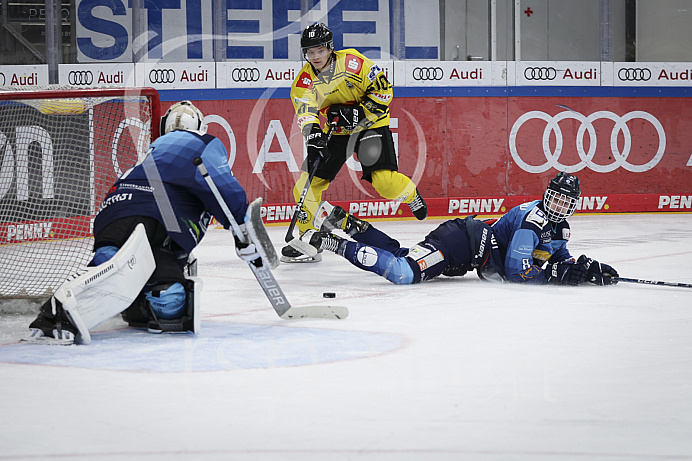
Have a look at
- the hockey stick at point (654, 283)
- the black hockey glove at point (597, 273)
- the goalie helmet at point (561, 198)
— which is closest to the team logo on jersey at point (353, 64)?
the goalie helmet at point (561, 198)

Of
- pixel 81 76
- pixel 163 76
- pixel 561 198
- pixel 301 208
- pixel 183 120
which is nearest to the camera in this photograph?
pixel 183 120

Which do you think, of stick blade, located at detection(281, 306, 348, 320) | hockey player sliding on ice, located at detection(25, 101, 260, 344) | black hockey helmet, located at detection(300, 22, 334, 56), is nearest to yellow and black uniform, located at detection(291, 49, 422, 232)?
black hockey helmet, located at detection(300, 22, 334, 56)

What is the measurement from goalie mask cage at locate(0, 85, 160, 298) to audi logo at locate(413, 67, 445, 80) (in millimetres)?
3942

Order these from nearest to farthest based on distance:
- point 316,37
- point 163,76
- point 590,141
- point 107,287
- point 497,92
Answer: point 107,287
point 316,37
point 163,76
point 497,92
point 590,141

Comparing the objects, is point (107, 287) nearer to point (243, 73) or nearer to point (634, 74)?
point (243, 73)

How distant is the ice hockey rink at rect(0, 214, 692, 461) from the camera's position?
1.87 meters

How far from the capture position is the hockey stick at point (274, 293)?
3131mm

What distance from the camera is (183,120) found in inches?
131

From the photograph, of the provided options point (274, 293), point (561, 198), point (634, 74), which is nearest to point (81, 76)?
point (274, 293)

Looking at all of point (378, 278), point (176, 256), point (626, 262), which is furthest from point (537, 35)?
point (176, 256)

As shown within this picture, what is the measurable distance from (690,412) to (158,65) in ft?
21.5

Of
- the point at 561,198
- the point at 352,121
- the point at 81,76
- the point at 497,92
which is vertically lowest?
the point at 561,198

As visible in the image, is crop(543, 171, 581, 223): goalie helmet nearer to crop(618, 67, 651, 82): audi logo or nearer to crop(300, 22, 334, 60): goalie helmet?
crop(300, 22, 334, 60): goalie helmet

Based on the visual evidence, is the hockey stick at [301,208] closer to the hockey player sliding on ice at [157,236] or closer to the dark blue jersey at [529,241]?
the dark blue jersey at [529,241]
